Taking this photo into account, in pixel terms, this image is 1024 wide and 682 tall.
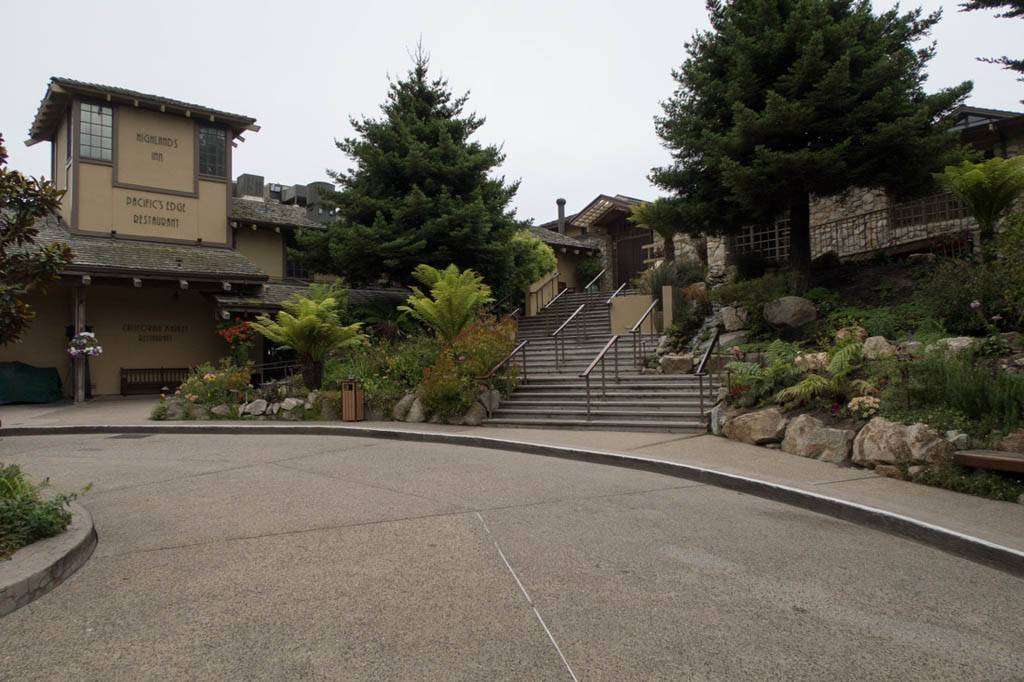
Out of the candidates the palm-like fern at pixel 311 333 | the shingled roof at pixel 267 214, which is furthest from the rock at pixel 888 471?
the shingled roof at pixel 267 214

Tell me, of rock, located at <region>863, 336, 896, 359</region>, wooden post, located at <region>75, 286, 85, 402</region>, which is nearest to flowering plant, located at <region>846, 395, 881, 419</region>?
rock, located at <region>863, 336, 896, 359</region>

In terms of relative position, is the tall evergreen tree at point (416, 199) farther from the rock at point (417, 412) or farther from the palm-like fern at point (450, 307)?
the rock at point (417, 412)

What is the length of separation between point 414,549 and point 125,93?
67.1 ft

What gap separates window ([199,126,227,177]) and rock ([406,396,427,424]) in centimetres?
1324

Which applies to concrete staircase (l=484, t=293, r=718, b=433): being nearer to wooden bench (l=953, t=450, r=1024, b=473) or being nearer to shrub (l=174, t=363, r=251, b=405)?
wooden bench (l=953, t=450, r=1024, b=473)

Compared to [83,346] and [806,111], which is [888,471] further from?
[83,346]

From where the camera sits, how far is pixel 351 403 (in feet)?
44.4

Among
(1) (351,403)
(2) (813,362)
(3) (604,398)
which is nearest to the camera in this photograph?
(2) (813,362)

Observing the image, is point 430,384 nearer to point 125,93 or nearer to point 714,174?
point 714,174

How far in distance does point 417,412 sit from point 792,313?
786cm

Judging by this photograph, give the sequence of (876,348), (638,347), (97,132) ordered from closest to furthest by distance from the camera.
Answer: (876,348) → (638,347) → (97,132)

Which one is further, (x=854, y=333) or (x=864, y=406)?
(x=854, y=333)

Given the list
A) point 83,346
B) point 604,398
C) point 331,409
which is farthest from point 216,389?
point 604,398

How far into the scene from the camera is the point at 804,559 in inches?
181
